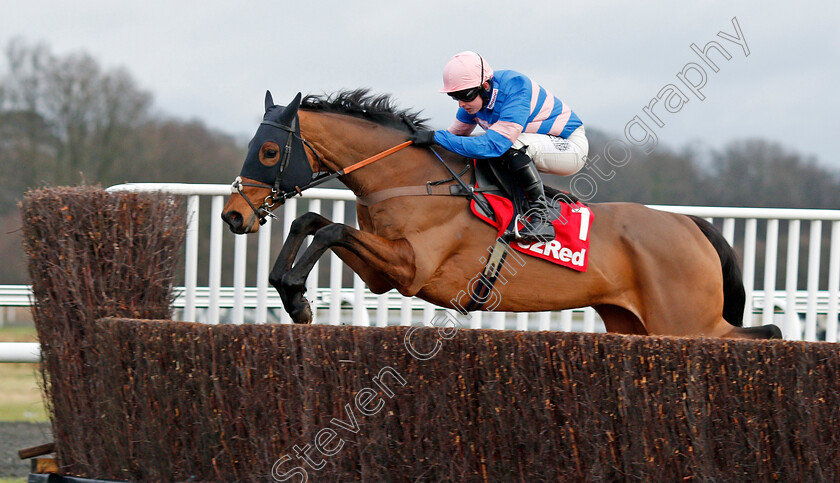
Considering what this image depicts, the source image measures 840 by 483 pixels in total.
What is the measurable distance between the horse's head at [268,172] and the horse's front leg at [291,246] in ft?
0.48

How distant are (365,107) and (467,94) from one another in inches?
22.3

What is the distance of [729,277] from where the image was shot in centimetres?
496

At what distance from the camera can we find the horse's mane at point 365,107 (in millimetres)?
4254

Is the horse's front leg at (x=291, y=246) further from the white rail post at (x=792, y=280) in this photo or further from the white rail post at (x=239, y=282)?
the white rail post at (x=792, y=280)

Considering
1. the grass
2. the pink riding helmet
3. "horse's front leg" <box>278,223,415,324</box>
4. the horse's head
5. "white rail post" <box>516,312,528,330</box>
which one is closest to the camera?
"horse's front leg" <box>278,223,415,324</box>

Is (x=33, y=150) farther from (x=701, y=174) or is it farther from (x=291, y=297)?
(x=291, y=297)

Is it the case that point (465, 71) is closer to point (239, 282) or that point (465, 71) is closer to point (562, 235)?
point (562, 235)

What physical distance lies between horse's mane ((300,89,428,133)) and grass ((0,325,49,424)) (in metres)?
1.77

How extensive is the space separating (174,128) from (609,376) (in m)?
17.2

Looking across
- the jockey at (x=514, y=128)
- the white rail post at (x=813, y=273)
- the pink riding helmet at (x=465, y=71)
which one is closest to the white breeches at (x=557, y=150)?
the jockey at (x=514, y=128)

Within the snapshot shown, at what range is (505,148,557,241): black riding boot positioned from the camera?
4141 millimetres

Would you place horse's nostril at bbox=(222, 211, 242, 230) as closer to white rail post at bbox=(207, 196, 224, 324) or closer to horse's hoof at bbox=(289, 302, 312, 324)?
horse's hoof at bbox=(289, 302, 312, 324)

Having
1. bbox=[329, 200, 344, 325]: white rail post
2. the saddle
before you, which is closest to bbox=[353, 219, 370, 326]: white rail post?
bbox=[329, 200, 344, 325]: white rail post

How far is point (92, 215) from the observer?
3.45m
